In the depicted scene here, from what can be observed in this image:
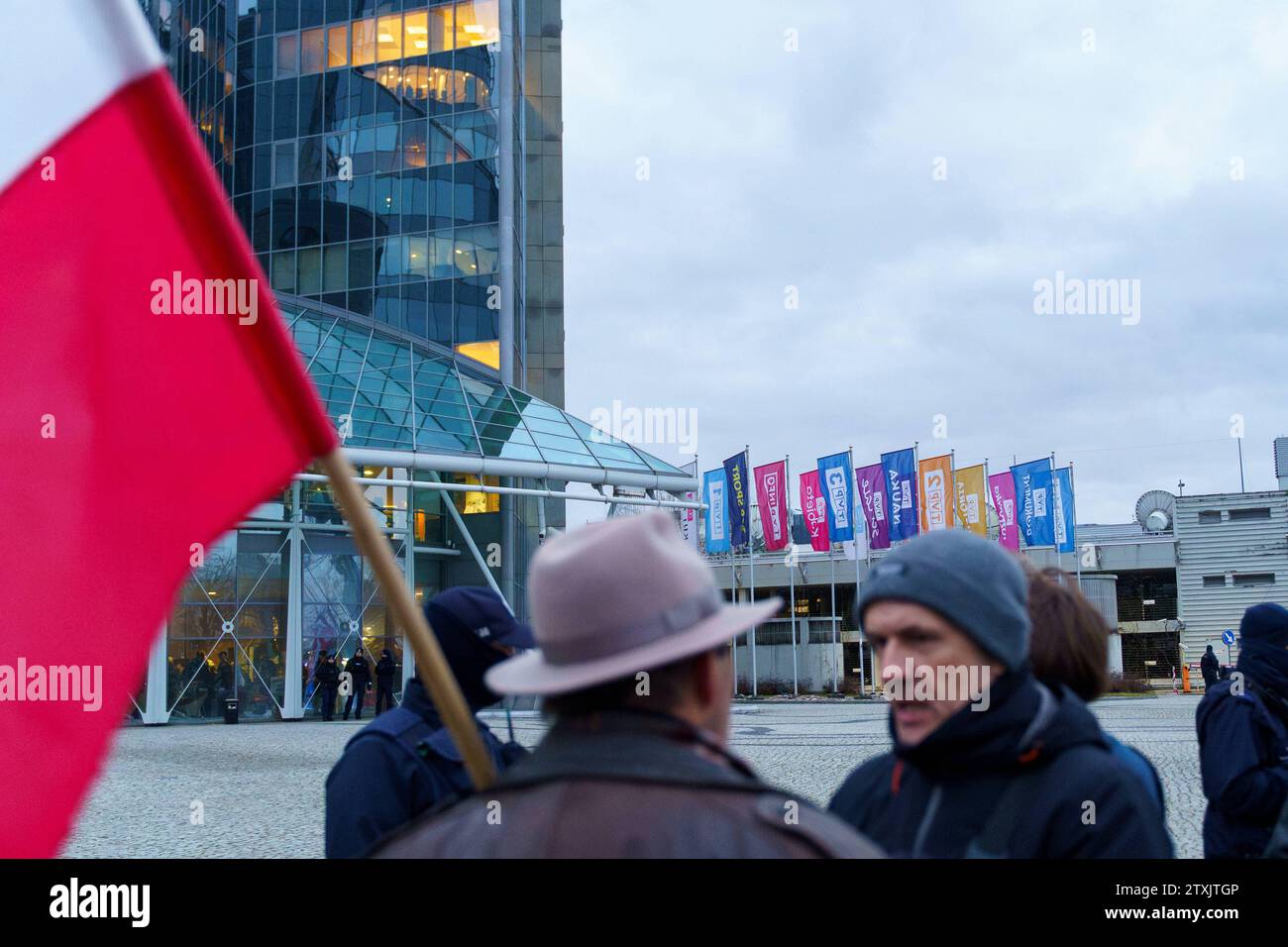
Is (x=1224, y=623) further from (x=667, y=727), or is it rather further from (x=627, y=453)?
(x=667, y=727)

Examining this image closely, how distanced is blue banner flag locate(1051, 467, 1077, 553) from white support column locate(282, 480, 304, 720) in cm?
2137

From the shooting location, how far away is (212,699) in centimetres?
2512

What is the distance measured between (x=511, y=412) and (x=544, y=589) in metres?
25.0

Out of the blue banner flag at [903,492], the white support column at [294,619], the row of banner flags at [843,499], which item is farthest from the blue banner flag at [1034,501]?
the white support column at [294,619]

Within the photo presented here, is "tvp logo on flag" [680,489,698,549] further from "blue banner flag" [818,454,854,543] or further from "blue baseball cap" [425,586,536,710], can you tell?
"blue baseball cap" [425,586,536,710]

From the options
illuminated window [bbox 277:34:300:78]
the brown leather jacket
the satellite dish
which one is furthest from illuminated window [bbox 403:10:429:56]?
the satellite dish

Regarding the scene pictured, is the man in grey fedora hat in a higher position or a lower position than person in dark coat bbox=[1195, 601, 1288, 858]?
higher

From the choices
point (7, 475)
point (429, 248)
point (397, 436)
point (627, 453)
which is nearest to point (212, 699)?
point (397, 436)

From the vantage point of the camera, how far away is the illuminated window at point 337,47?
31.6m

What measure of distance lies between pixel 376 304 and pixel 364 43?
6.91 meters

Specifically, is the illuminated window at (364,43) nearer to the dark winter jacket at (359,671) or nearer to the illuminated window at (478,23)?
the illuminated window at (478,23)

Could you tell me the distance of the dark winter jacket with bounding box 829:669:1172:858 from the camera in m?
2.14

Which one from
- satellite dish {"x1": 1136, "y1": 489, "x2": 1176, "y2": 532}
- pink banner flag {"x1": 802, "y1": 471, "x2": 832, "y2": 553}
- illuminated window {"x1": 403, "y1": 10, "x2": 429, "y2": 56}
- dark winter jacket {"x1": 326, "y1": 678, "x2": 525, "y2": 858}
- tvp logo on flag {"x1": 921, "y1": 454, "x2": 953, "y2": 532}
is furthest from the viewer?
satellite dish {"x1": 1136, "y1": 489, "x2": 1176, "y2": 532}
